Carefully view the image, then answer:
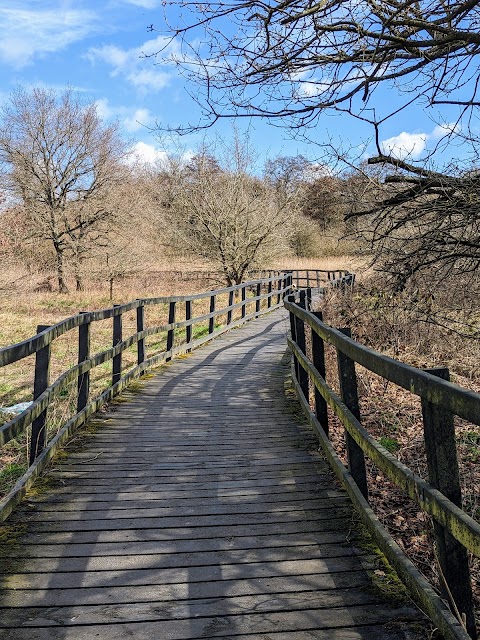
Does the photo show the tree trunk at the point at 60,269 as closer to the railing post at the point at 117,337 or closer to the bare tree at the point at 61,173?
the bare tree at the point at 61,173

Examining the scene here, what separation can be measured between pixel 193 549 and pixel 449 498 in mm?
1642

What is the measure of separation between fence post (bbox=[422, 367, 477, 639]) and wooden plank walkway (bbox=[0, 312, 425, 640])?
312 mm

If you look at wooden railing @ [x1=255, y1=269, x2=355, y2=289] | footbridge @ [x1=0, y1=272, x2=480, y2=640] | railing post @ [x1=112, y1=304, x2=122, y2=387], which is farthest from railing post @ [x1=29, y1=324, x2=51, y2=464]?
wooden railing @ [x1=255, y1=269, x2=355, y2=289]

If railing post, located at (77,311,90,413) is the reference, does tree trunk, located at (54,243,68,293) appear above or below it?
above

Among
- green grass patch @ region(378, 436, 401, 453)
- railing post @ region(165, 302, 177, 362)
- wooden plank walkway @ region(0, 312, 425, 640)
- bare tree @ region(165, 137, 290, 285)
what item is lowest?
green grass patch @ region(378, 436, 401, 453)

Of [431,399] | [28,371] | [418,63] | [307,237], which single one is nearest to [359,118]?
[418,63]

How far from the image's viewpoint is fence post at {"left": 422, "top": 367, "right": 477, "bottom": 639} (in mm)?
2453

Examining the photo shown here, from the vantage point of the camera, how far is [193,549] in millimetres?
3551

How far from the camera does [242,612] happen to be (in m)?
2.86

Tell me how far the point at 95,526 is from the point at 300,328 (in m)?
4.14

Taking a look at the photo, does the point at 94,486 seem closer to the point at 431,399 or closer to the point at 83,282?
the point at 431,399

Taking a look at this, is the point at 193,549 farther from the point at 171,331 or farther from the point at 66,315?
the point at 66,315

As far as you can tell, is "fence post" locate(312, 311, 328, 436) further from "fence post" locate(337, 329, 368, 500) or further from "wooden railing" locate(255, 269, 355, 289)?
"wooden railing" locate(255, 269, 355, 289)

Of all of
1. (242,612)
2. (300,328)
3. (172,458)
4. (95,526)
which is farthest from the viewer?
(300,328)
